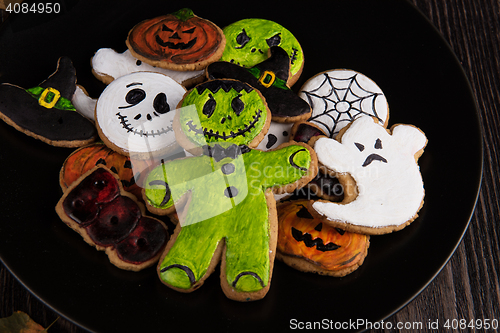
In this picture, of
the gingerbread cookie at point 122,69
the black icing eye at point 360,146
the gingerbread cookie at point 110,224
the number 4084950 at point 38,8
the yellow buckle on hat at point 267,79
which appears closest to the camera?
the gingerbread cookie at point 110,224

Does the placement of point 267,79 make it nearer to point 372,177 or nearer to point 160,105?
point 160,105

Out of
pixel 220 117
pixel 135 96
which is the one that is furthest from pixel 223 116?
pixel 135 96

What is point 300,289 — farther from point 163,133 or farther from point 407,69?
point 407,69

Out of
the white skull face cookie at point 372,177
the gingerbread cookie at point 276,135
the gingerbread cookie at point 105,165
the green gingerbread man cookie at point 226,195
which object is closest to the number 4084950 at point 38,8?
the gingerbread cookie at point 105,165

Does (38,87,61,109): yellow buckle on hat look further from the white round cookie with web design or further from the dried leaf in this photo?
the white round cookie with web design

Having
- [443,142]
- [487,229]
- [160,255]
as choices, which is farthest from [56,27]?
[487,229]

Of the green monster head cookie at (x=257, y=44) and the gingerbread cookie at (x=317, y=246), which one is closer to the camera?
the gingerbread cookie at (x=317, y=246)

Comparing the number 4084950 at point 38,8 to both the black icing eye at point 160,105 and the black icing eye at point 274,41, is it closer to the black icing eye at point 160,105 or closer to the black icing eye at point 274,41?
the black icing eye at point 160,105
